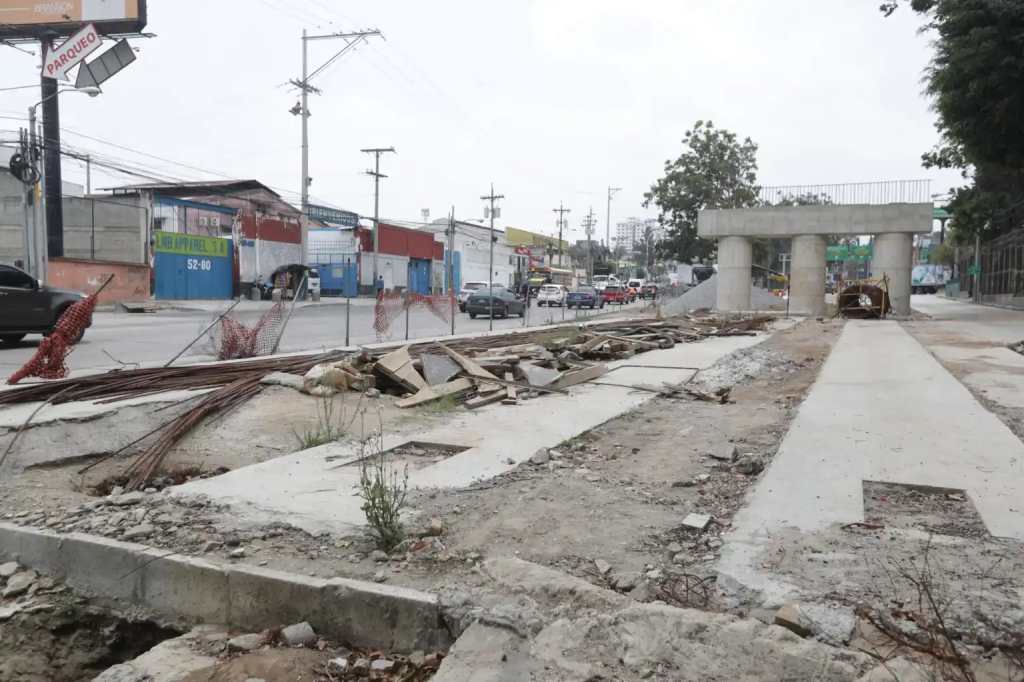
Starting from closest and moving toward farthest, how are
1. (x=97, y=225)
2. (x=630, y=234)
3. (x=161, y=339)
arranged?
(x=161, y=339), (x=97, y=225), (x=630, y=234)

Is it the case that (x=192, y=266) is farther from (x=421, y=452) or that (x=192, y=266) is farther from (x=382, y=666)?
(x=382, y=666)

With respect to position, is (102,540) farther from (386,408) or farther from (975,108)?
(975,108)

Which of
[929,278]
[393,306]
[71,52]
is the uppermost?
[71,52]

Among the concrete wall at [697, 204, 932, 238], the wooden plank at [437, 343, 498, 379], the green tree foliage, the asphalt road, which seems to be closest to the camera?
the wooden plank at [437, 343, 498, 379]

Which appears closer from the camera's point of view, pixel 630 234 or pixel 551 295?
pixel 551 295

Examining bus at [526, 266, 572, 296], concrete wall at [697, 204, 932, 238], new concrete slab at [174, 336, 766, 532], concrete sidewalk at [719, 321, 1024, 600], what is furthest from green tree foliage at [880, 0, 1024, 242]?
bus at [526, 266, 572, 296]

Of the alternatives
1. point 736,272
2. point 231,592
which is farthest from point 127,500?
point 736,272

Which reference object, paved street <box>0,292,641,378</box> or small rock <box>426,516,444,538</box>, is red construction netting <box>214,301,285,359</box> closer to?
paved street <box>0,292,641,378</box>

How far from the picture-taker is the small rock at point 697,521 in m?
4.23

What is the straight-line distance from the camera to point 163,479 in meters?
6.08

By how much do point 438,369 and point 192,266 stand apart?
33.3m

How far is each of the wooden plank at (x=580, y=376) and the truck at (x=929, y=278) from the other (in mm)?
85653

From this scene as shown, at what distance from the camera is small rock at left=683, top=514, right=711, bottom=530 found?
4230mm

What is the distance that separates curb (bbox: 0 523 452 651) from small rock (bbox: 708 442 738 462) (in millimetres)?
3369
